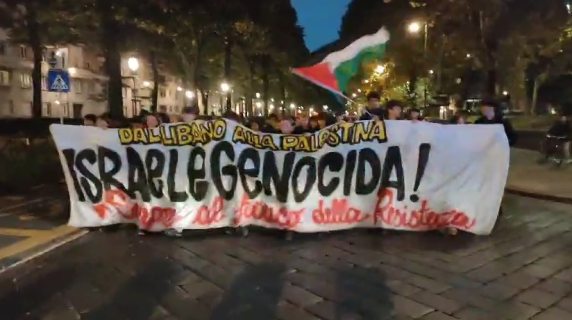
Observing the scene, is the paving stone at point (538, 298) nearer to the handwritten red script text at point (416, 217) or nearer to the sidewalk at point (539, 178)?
the handwritten red script text at point (416, 217)

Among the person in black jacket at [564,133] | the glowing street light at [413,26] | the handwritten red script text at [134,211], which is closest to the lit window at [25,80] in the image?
the glowing street light at [413,26]

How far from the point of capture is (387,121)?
736 centimetres

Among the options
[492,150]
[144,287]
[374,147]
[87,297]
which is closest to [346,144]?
[374,147]

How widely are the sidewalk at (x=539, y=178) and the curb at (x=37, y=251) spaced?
797 centimetres

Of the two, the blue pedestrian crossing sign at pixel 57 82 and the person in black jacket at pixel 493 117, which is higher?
the blue pedestrian crossing sign at pixel 57 82

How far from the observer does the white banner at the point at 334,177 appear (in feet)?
23.9

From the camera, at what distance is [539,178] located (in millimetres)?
13156

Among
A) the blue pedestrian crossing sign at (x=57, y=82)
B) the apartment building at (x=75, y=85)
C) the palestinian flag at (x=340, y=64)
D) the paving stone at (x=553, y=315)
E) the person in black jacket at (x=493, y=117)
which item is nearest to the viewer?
the paving stone at (x=553, y=315)

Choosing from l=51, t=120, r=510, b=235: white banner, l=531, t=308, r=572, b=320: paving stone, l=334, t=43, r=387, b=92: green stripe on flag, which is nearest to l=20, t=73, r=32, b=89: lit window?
l=334, t=43, r=387, b=92: green stripe on flag

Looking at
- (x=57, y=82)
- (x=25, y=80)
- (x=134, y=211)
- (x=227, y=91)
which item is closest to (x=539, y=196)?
(x=134, y=211)

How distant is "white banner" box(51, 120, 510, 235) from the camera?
23.9ft

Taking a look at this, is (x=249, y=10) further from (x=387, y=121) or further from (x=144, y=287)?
(x=144, y=287)

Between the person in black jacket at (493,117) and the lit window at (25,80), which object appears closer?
the person in black jacket at (493,117)

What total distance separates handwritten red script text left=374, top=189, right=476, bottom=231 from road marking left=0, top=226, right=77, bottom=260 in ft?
13.0
